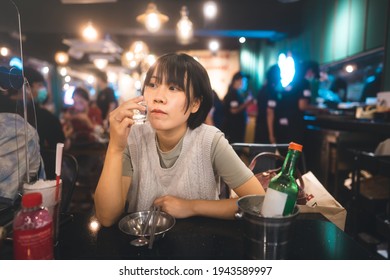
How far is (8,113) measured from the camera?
121cm

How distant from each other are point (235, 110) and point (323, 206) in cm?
347

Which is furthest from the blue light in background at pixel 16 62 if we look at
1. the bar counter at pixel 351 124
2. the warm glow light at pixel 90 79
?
the warm glow light at pixel 90 79

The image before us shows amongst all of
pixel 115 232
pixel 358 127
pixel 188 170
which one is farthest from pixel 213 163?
pixel 358 127

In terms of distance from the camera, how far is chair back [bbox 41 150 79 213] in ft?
4.75

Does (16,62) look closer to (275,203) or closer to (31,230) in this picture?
(31,230)

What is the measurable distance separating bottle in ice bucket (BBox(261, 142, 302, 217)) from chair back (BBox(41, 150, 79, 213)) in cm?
102

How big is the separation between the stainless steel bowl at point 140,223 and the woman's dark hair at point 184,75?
0.46m

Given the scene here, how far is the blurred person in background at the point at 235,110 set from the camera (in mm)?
4539

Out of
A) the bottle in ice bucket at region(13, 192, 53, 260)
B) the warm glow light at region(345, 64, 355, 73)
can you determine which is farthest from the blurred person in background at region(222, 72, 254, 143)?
the bottle in ice bucket at region(13, 192, 53, 260)

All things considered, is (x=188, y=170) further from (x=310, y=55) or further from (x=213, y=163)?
(x=310, y=55)

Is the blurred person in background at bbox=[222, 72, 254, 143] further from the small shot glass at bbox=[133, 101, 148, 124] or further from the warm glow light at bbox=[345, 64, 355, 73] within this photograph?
the small shot glass at bbox=[133, 101, 148, 124]

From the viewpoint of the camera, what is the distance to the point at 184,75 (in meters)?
1.19

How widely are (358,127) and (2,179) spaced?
3.30 m

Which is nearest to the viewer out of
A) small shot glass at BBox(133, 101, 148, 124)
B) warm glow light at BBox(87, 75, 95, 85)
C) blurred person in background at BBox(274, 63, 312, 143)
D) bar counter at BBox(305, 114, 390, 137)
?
small shot glass at BBox(133, 101, 148, 124)
